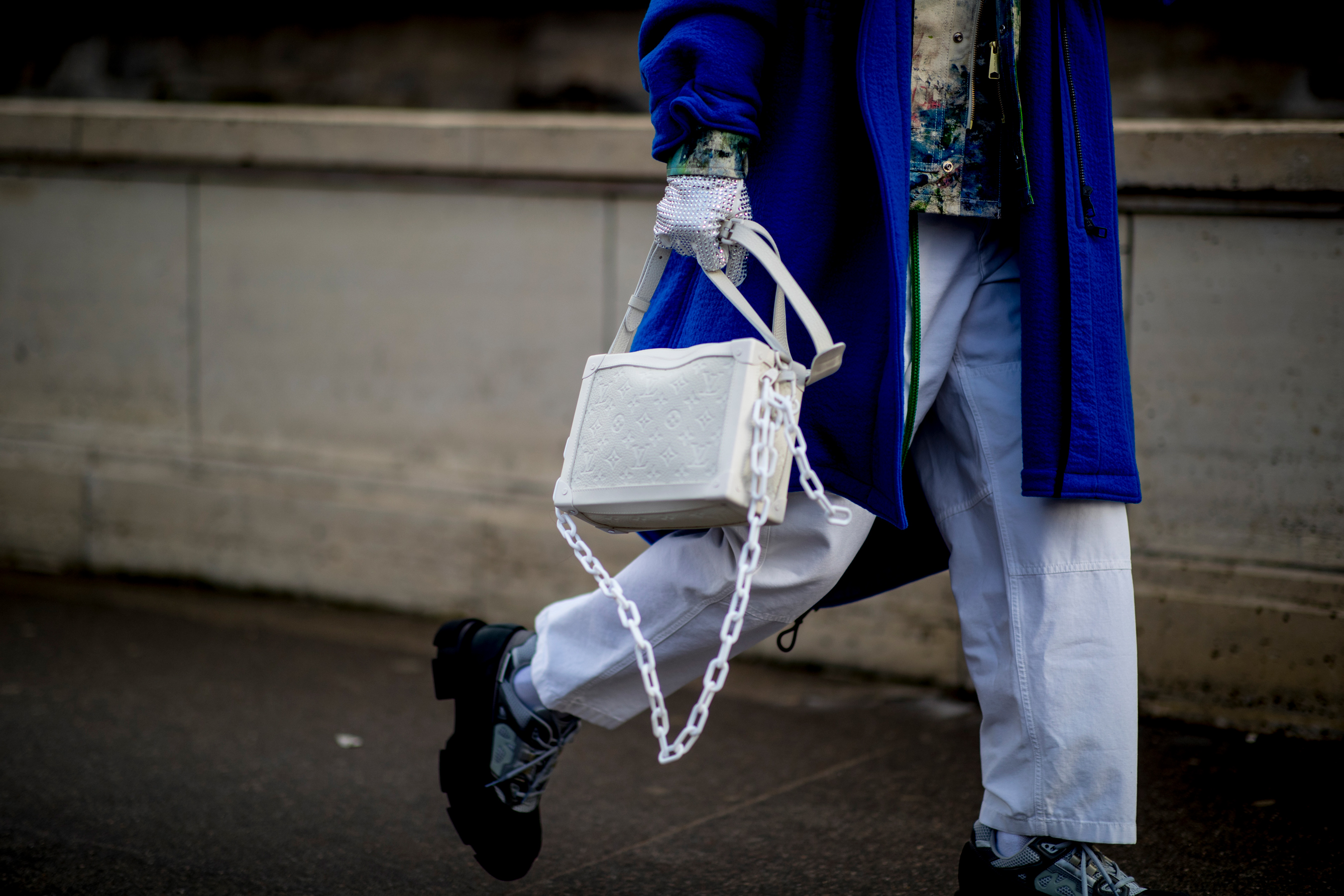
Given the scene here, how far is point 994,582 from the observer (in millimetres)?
2146

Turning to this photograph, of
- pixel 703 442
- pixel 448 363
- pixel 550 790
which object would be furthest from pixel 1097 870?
pixel 448 363

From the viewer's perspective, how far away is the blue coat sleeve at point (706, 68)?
189 cm

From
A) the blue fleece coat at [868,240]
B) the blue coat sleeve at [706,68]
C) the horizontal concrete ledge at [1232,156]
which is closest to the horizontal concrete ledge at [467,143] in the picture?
the horizontal concrete ledge at [1232,156]

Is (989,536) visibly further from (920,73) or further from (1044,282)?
(920,73)

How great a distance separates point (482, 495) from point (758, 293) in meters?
2.70

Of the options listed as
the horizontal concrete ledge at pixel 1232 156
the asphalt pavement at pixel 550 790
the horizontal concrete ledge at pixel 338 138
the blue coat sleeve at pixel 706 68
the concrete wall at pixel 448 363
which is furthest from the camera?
the horizontal concrete ledge at pixel 338 138

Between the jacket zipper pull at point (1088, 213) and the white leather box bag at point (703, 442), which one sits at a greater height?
the jacket zipper pull at point (1088, 213)

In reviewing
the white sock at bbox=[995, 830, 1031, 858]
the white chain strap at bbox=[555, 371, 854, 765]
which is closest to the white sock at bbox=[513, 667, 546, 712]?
the white chain strap at bbox=[555, 371, 854, 765]

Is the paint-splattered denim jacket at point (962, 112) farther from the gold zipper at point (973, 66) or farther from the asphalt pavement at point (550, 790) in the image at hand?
the asphalt pavement at point (550, 790)

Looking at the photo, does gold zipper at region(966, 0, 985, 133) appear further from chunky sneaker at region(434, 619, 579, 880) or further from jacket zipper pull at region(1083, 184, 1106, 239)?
chunky sneaker at region(434, 619, 579, 880)

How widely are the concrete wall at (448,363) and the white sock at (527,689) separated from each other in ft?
5.76

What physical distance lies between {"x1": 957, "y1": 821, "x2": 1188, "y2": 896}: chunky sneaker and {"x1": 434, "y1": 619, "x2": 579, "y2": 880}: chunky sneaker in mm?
767

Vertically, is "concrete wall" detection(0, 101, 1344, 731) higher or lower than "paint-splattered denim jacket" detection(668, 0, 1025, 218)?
lower

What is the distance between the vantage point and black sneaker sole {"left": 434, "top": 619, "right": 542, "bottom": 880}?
2.35m
